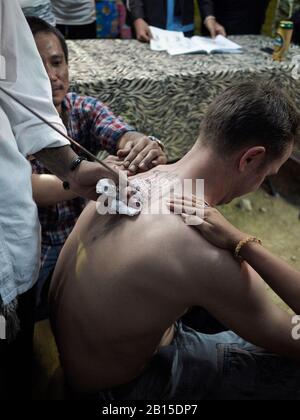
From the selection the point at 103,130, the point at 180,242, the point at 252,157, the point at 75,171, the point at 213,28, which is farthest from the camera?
the point at 213,28

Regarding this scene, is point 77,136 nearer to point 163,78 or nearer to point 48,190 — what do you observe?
point 48,190

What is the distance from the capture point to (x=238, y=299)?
83 cm

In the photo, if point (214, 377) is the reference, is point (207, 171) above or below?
above

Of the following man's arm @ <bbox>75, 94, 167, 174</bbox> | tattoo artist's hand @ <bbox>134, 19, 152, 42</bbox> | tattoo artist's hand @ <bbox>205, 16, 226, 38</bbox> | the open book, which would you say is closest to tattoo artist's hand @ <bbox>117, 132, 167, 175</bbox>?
man's arm @ <bbox>75, 94, 167, 174</bbox>

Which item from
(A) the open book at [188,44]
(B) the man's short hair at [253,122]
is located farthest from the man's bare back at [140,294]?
(A) the open book at [188,44]

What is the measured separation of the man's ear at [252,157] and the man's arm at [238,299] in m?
0.23

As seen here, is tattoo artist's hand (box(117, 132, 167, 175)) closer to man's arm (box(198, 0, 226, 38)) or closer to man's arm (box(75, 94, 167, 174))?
man's arm (box(75, 94, 167, 174))

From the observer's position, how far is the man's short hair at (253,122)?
3.03ft

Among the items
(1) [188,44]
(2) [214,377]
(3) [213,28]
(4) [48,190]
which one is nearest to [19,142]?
(4) [48,190]

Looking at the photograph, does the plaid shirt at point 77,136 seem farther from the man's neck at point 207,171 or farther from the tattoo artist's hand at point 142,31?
the tattoo artist's hand at point 142,31

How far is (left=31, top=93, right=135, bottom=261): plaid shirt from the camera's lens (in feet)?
4.87

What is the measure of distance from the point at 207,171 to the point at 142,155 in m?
0.35

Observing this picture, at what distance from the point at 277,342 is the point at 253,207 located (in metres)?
1.70

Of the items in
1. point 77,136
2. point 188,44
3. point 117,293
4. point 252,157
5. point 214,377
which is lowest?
point 214,377
